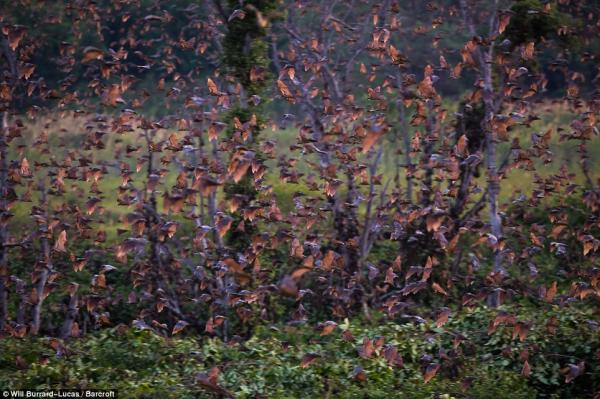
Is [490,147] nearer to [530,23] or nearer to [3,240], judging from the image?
[530,23]

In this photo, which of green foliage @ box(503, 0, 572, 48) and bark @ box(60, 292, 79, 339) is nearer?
bark @ box(60, 292, 79, 339)

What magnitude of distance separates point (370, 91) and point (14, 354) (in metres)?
4.49

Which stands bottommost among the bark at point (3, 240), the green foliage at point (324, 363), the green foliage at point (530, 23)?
the green foliage at point (324, 363)

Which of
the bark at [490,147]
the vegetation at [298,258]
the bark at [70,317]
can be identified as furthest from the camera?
the bark at [490,147]

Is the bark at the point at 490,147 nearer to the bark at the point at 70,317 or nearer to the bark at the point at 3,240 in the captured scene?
the bark at the point at 70,317

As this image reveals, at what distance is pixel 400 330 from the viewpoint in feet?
24.8

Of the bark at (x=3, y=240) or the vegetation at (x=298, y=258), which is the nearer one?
the vegetation at (x=298, y=258)

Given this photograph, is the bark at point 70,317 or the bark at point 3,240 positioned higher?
→ the bark at point 3,240

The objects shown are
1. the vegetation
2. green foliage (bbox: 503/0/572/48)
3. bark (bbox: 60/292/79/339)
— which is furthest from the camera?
green foliage (bbox: 503/0/572/48)

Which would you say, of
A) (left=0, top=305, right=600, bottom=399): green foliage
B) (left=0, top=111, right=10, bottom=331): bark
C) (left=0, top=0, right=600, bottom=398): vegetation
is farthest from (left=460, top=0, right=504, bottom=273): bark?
(left=0, top=111, right=10, bottom=331): bark

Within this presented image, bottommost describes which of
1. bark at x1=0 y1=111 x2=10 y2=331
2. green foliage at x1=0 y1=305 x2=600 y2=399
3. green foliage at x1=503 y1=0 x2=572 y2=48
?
green foliage at x1=0 y1=305 x2=600 y2=399

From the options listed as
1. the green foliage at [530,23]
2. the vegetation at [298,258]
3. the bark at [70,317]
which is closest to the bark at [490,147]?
the vegetation at [298,258]

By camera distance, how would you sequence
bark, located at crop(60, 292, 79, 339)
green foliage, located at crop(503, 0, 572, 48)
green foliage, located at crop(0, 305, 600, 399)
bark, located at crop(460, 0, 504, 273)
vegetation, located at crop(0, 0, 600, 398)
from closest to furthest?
1. green foliage, located at crop(0, 305, 600, 399)
2. vegetation, located at crop(0, 0, 600, 398)
3. bark, located at crop(60, 292, 79, 339)
4. bark, located at crop(460, 0, 504, 273)
5. green foliage, located at crop(503, 0, 572, 48)

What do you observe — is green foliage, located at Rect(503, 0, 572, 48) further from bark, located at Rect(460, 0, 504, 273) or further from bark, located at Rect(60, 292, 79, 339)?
bark, located at Rect(60, 292, 79, 339)
